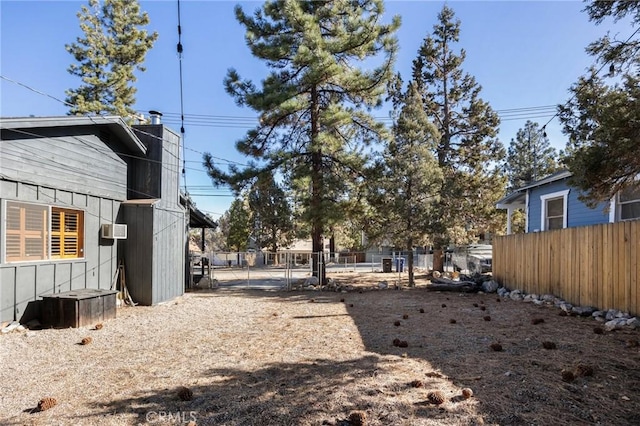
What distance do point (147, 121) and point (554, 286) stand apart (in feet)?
38.6

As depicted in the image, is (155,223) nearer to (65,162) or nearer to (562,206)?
(65,162)

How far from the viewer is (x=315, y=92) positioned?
42.5 feet

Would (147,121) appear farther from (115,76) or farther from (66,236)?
(115,76)

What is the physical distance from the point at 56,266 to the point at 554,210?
13.5 meters

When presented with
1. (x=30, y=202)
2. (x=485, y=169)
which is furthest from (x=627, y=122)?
(x=485, y=169)

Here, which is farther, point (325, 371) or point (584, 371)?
point (325, 371)

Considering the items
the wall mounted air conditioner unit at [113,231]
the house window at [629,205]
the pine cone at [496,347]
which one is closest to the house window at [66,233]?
the wall mounted air conditioner unit at [113,231]

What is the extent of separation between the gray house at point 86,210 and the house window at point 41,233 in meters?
0.02

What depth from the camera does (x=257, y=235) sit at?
3484 centimetres

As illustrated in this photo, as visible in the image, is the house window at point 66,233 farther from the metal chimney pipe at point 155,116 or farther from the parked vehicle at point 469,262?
the parked vehicle at point 469,262

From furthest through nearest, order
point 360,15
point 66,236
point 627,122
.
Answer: point 360,15
point 66,236
point 627,122

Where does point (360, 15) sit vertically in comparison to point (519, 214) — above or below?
Answer: above

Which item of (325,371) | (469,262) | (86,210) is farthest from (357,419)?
(469,262)

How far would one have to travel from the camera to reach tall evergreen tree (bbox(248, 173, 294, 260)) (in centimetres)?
2238
